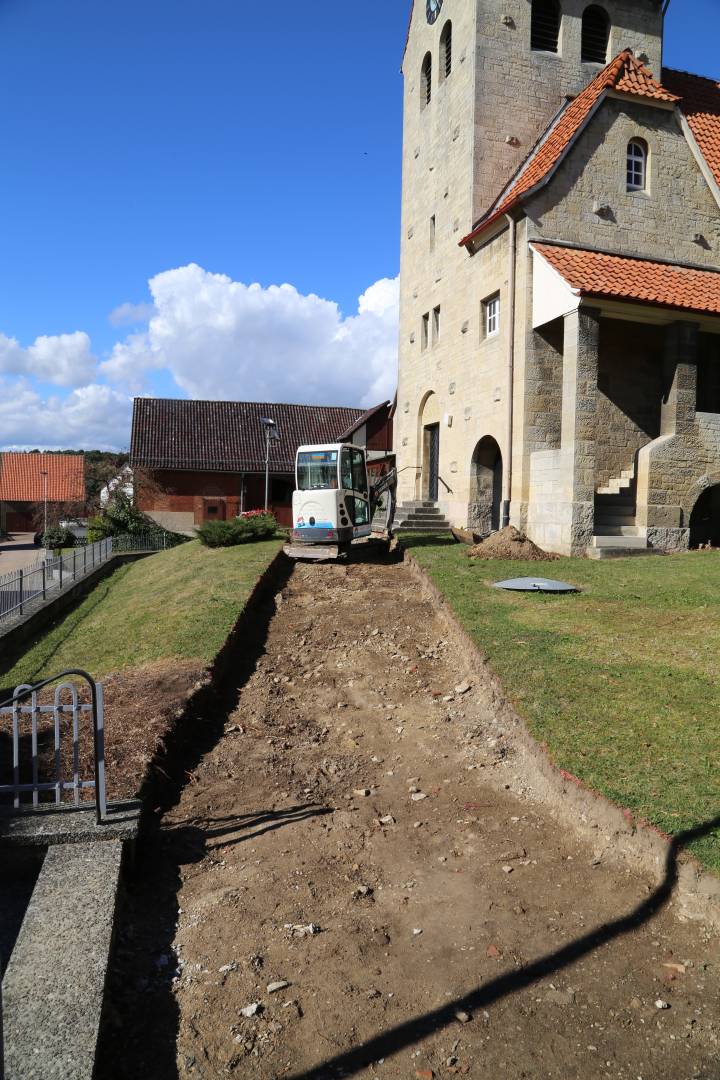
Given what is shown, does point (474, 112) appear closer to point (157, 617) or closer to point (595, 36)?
point (595, 36)

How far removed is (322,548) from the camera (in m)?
17.9

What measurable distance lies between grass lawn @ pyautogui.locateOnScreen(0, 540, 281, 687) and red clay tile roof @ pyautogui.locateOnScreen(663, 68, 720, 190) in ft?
56.8

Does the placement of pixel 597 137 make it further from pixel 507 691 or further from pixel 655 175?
pixel 507 691

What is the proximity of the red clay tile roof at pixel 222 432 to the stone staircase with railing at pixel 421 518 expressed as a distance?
19862 millimetres

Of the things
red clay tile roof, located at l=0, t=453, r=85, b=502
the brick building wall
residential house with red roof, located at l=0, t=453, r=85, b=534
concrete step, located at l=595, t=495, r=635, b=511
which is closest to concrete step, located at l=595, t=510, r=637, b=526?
concrete step, located at l=595, t=495, r=635, b=511

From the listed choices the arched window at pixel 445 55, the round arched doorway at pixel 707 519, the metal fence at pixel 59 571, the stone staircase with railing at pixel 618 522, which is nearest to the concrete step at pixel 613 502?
the stone staircase with railing at pixel 618 522

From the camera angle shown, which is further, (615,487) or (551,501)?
→ (615,487)

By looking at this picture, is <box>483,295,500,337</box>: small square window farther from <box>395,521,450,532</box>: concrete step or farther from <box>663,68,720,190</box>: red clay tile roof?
<box>663,68,720,190</box>: red clay tile roof

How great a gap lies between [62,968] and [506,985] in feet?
8.07

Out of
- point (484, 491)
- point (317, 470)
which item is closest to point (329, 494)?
point (317, 470)

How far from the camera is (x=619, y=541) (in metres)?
16.2

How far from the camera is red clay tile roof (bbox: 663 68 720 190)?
66.4 feet

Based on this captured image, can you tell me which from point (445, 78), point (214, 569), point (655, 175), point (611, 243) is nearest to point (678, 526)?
point (611, 243)

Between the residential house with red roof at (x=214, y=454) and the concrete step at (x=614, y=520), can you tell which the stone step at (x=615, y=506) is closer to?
the concrete step at (x=614, y=520)
